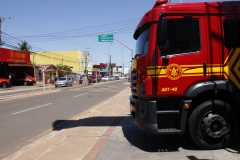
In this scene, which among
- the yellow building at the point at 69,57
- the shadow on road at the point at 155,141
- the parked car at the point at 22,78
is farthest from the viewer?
the yellow building at the point at 69,57

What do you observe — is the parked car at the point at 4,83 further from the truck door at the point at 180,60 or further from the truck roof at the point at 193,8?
the truck door at the point at 180,60

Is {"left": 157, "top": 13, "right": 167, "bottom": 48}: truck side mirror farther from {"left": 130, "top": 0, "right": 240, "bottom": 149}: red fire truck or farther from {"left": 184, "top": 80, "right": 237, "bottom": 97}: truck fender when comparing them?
{"left": 184, "top": 80, "right": 237, "bottom": 97}: truck fender

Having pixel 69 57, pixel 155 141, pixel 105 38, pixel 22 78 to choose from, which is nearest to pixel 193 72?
pixel 155 141

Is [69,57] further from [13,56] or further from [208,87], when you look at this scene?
[208,87]

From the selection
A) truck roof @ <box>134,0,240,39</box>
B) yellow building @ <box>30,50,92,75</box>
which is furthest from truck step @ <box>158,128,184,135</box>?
yellow building @ <box>30,50,92,75</box>

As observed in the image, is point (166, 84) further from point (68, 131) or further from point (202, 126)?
point (68, 131)

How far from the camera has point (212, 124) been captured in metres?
5.36

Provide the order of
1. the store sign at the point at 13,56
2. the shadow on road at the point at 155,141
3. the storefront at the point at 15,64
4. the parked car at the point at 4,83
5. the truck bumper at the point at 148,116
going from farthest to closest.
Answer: the storefront at the point at 15,64 → the store sign at the point at 13,56 → the parked car at the point at 4,83 → the shadow on road at the point at 155,141 → the truck bumper at the point at 148,116

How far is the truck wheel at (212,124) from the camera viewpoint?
5.32m

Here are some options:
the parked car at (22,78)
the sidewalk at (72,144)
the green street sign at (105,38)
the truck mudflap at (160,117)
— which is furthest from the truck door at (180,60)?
the parked car at (22,78)

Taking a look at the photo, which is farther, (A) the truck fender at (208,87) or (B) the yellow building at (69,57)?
(B) the yellow building at (69,57)

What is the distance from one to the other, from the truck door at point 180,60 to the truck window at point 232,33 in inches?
18.7

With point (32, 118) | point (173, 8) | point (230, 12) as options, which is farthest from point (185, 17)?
point (32, 118)

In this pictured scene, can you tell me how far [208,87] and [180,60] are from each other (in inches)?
30.5
